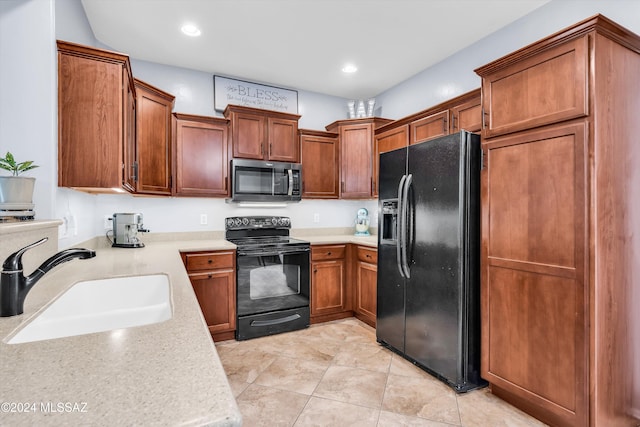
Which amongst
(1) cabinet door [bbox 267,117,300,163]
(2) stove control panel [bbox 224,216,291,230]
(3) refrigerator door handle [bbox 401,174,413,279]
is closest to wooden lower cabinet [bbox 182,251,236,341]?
(2) stove control panel [bbox 224,216,291,230]

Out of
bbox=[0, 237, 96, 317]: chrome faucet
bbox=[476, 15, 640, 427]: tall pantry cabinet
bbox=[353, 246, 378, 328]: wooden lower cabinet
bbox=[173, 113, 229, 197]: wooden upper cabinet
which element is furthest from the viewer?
bbox=[353, 246, 378, 328]: wooden lower cabinet

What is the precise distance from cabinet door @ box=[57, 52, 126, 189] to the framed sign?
5.07ft

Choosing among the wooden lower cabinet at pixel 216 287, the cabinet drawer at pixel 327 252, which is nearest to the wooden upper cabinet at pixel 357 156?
the cabinet drawer at pixel 327 252

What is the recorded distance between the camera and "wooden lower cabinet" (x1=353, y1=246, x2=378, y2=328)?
319 centimetres

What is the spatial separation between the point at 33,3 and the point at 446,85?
3078mm

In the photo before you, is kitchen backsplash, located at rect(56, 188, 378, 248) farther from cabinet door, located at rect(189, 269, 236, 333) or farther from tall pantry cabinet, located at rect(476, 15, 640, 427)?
tall pantry cabinet, located at rect(476, 15, 640, 427)

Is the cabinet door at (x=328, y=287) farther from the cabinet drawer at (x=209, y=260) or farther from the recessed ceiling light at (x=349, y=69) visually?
the recessed ceiling light at (x=349, y=69)

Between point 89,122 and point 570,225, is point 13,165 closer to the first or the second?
point 89,122

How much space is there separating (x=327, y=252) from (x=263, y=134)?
1.40 metres

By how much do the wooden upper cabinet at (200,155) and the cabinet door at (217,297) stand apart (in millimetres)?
824

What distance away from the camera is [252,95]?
3.60 meters

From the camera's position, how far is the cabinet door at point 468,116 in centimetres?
243

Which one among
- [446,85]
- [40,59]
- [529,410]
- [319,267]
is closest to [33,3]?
[40,59]

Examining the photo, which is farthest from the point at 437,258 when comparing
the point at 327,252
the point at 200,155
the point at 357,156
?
the point at 200,155
